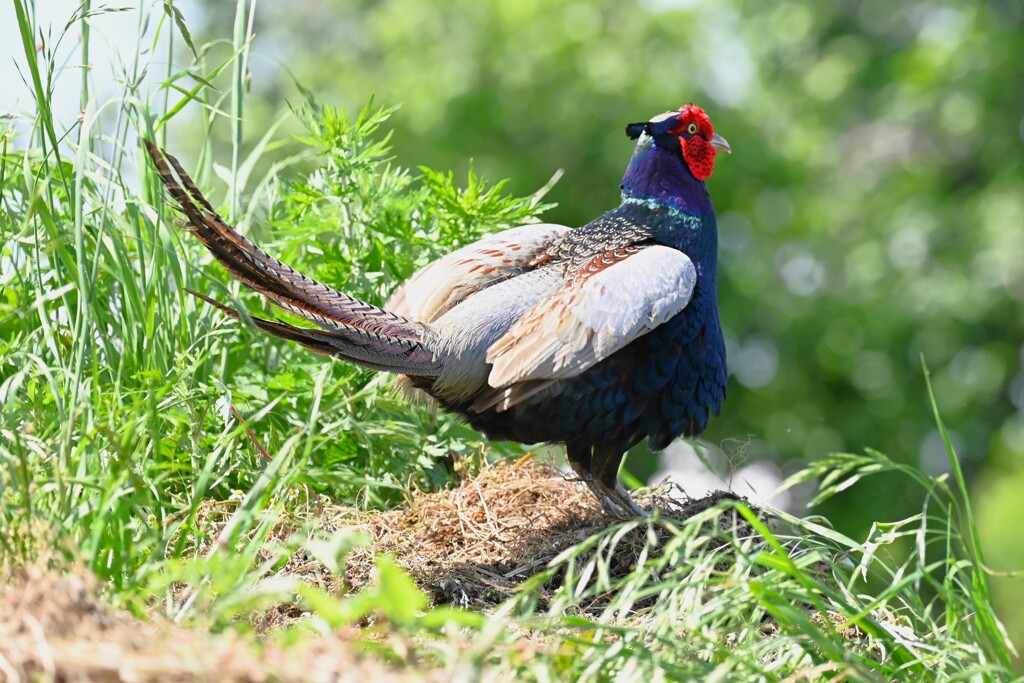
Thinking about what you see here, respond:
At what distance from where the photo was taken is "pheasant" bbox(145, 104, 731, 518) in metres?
3.54

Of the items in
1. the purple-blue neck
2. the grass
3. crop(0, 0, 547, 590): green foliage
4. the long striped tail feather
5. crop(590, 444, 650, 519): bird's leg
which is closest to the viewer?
the grass

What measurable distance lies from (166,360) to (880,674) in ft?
6.96

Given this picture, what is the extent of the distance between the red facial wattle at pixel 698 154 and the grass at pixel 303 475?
0.58 meters

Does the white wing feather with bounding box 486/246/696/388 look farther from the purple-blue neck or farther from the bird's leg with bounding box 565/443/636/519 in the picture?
the purple-blue neck

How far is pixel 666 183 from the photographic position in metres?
4.17

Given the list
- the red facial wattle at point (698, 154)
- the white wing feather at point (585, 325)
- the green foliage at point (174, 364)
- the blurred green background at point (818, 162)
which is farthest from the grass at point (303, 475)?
the blurred green background at point (818, 162)

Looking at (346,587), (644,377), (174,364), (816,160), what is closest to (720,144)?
(644,377)

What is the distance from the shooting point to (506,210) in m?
4.09

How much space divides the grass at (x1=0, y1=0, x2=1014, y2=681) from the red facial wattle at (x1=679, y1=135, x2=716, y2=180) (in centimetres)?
58

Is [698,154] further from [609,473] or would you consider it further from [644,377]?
[609,473]

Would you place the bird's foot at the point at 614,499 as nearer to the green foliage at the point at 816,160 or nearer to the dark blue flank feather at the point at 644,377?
the dark blue flank feather at the point at 644,377

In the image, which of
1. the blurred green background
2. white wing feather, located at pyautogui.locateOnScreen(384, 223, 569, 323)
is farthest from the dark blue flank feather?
the blurred green background

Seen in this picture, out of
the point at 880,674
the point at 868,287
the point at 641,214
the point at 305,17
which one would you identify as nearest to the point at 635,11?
the point at 868,287

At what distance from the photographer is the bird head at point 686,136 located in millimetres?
4262
